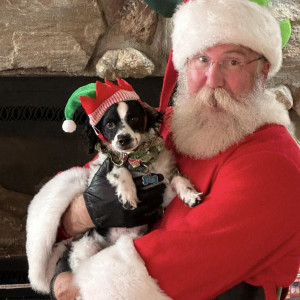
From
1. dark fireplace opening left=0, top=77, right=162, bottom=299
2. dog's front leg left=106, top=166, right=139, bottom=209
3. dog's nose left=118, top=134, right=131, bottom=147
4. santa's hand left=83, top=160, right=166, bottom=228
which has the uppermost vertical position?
dog's nose left=118, top=134, right=131, bottom=147

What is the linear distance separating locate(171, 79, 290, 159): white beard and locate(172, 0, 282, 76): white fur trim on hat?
4.8 inches

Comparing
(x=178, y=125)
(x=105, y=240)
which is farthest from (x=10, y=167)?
(x=178, y=125)

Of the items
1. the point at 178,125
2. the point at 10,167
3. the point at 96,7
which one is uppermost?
the point at 96,7

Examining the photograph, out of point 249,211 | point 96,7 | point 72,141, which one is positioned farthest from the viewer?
point 72,141

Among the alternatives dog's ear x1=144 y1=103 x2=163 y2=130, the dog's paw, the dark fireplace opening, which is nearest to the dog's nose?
dog's ear x1=144 y1=103 x2=163 y2=130

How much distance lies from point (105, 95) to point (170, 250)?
1.63ft

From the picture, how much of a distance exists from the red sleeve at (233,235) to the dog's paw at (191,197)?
7 centimetres

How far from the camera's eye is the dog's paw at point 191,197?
104 centimetres

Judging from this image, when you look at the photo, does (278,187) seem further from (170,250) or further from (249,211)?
(170,250)

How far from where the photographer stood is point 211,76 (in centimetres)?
109

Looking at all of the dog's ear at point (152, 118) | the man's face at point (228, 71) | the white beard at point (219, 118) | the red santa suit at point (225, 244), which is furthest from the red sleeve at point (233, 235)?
the dog's ear at point (152, 118)

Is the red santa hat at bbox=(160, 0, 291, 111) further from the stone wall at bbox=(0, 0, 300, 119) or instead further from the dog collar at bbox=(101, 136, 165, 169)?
the stone wall at bbox=(0, 0, 300, 119)

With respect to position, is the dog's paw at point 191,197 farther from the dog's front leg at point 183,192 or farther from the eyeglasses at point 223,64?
the eyeglasses at point 223,64

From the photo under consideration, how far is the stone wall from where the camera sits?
1667 mm
